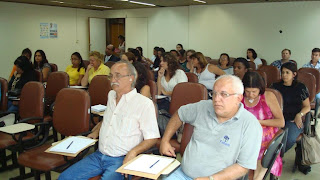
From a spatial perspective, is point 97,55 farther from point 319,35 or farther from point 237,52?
point 319,35

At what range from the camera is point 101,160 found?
2381 mm

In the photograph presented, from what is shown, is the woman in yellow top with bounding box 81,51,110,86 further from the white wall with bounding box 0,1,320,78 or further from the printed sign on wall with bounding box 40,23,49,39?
the printed sign on wall with bounding box 40,23,49,39

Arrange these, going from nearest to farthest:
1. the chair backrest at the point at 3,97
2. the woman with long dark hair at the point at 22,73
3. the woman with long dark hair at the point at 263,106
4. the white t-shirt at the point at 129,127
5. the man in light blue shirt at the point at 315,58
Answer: the white t-shirt at the point at 129,127
the woman with long dark hair at the point at 263,106
the chair backrest at the point at 3,97
the woman with long dark hair at the point at 22,73
the man in light blue shirt at the point at 315,58

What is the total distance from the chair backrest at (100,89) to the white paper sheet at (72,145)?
1.58 metres

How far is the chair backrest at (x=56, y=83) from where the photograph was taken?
4.36 meters

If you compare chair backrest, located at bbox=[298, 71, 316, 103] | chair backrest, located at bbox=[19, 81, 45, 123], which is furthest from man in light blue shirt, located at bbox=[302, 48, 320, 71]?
chair backrest, located at bbox=[19, 81, 45, 123]

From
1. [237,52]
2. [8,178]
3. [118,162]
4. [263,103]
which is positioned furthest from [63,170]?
[237,52]

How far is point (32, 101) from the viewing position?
3.47m

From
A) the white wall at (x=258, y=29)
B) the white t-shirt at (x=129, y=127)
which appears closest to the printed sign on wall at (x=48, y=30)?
the white wall at (x=258, y=29)

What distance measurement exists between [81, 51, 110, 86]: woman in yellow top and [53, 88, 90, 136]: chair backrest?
222 cm

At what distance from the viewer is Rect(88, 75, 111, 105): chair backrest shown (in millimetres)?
4004

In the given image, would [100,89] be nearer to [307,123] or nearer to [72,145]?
[72,145]

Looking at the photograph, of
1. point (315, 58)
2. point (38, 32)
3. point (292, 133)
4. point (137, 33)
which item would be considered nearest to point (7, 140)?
point (292, 133)

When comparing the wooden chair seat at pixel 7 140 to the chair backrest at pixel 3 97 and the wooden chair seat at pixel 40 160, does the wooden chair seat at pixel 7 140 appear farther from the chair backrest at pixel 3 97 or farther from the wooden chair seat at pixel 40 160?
the chair backrest at pixel 3 97
